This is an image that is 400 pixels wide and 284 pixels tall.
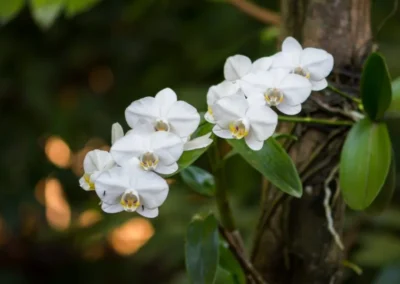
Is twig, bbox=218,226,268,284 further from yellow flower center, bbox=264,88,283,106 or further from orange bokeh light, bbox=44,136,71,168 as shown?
orange bokeh light, bbox=44,136,71,168

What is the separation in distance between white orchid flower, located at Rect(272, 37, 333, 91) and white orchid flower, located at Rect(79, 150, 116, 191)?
132mm

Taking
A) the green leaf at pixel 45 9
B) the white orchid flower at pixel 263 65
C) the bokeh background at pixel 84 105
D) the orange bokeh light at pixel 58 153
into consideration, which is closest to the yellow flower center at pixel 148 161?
the white orchid flower at pixel 263 65

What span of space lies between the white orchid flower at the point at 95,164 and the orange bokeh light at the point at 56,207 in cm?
94

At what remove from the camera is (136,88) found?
1.27 meters

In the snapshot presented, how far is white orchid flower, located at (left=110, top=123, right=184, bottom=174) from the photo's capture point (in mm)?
377

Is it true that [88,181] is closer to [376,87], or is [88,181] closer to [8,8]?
[376,87]

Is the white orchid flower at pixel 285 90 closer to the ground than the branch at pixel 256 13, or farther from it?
farther from it

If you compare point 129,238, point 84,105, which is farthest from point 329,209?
point 129,238

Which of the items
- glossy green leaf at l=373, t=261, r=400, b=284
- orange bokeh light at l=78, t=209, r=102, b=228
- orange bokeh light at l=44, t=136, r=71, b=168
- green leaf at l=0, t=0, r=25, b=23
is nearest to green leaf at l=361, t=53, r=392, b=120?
glossy green leaf at l=373, t=261, r=400, b=284

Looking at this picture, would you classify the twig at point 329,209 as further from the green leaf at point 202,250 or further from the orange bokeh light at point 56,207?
the orange bokeh light at point 56,207

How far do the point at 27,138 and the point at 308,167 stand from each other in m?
0.83

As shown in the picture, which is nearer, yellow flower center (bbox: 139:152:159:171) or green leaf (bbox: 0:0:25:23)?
yellow flower center (bbox: 139:152:159:171)

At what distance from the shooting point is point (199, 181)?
0.52m

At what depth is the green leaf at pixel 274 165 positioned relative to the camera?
432mm
